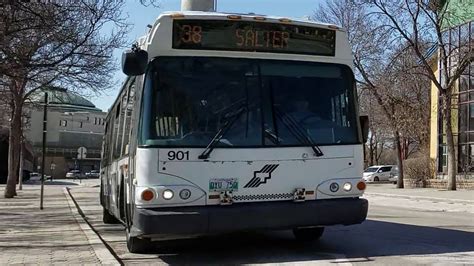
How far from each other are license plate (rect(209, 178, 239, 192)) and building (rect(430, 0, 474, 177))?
24.5 m

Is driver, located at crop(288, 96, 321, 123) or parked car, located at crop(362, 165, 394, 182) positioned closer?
driver, located at crop(288, 96, 321, 123)

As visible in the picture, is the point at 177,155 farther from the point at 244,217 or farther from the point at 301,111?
the point at 301,111

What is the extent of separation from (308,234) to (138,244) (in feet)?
9.08

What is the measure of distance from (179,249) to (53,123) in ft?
43.9

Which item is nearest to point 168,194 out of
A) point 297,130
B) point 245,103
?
point 245,103

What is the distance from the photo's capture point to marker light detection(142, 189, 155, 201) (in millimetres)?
7488

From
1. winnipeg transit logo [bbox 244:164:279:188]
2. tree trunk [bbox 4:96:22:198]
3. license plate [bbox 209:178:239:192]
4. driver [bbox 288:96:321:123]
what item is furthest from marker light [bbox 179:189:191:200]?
tree trunk [bbox 4:96:22:198]

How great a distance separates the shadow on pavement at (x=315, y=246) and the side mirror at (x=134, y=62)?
271 cm

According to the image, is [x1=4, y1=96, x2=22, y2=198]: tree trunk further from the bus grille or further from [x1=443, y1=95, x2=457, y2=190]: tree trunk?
the bus grille

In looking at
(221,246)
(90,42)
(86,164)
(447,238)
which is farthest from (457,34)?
(86,164)

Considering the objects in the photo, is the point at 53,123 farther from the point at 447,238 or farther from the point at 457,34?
the point at 457,34

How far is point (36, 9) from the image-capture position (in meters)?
13.4

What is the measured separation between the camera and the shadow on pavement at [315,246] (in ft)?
27.8

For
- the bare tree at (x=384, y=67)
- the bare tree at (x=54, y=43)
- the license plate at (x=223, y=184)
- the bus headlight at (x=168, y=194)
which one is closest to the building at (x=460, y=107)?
the bare tree at (x=384, y=67)
